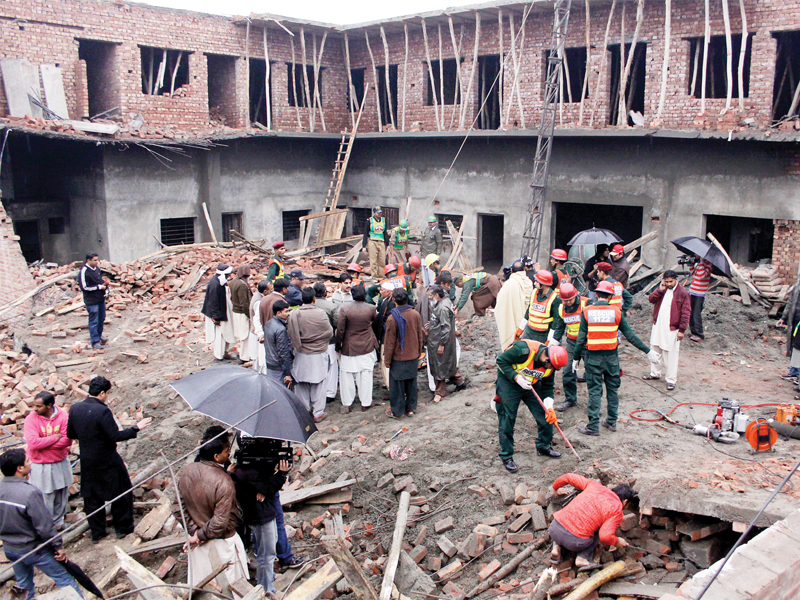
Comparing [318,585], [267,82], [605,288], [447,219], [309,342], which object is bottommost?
[318,585]

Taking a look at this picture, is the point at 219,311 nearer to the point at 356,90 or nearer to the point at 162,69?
the point at 162,69

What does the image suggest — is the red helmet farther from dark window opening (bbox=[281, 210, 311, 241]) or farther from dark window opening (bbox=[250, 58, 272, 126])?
dark window opening (bbox=[250, 58, 272, 126])

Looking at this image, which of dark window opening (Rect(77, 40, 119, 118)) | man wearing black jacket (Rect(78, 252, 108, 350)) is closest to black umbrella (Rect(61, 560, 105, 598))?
man wearing black jacket (Rect(78, 252, 108, 350))

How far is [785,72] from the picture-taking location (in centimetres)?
1435

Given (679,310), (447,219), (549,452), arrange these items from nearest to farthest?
1. (549,452)
2. (679,310)
3. (447,219)

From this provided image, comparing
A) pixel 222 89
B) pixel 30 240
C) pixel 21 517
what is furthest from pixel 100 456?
pixel 222 89

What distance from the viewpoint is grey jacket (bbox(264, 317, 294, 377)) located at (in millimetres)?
8695

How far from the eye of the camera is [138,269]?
52.5 ft

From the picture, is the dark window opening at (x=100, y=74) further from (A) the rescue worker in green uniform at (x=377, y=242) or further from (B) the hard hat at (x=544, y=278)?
(B) the hard hat at (x=544, y=278)

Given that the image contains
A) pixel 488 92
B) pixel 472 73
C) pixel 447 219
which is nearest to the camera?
pixel 472 73

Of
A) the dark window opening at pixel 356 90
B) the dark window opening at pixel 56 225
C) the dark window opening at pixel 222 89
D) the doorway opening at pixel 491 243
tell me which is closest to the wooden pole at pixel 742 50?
the doorway opening at pixel 491 243

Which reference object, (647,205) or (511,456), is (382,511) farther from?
(647,205)

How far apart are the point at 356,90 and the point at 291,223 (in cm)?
494

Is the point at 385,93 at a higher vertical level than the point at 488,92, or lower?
higher
